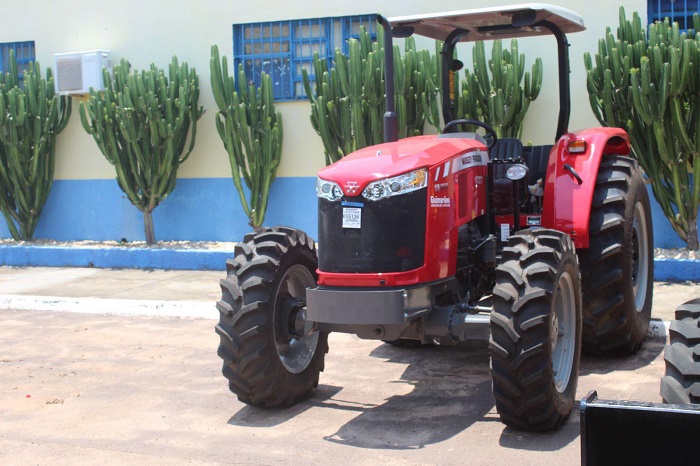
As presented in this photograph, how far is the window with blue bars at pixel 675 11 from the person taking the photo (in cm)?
1011

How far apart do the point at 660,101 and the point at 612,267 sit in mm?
3565

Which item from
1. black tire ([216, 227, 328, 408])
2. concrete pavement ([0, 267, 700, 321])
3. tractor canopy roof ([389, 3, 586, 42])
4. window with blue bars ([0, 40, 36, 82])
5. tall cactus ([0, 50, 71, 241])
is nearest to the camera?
black tire ([216, 227, 328, 408])

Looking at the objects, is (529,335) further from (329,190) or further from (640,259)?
(640,259)

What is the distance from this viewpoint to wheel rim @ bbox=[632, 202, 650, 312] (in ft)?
23.4

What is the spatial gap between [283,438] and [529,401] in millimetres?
1371

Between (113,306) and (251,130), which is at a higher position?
(251,130)

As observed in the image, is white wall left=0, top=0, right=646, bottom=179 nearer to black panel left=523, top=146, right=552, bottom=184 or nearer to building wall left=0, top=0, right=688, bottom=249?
building wall left=0, top=0, right=688, bottom=249

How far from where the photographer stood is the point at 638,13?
33.2ft

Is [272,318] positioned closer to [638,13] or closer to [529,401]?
[529,401]

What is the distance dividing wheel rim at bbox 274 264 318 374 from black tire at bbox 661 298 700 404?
91.4 inches

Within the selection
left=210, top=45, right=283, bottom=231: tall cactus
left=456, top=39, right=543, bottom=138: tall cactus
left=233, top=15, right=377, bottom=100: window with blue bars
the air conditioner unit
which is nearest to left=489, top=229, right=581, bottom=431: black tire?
left=456, top=39, right=543, bottom=138: tall cactus

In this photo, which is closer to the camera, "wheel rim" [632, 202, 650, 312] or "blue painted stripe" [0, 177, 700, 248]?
"wheel rim" [632, 202, 650, 312]

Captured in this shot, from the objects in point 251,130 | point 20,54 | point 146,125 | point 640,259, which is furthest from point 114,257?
point 640,259

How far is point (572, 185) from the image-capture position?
→ 646cm
